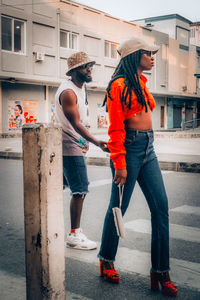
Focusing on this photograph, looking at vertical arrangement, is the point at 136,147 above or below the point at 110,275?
above

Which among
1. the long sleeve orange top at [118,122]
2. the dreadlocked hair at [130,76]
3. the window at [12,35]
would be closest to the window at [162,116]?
the window at [12,35]

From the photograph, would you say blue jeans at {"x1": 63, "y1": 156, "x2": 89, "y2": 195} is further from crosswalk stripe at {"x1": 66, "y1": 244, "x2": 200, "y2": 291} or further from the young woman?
the young woman

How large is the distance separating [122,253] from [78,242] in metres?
0.46

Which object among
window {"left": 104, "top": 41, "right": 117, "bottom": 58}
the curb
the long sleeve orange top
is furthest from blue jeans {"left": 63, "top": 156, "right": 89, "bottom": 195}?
window {"left": 104, "top": 41, "right": 117, "bottom": 58}

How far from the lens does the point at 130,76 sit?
306 centimetres

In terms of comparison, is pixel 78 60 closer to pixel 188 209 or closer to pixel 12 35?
pixel 188 209

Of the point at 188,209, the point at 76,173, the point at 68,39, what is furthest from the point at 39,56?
the point at 76,173

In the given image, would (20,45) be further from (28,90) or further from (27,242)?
(27,242)

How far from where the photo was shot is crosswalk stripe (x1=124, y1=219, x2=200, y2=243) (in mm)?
4434

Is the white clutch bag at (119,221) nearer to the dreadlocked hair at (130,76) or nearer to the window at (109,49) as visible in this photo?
the dreadlocked hair at (130,76)

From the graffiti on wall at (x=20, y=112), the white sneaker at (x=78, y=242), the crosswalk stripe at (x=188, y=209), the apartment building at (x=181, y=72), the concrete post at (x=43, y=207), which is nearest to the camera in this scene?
the concrete post at (x=43, y=207)

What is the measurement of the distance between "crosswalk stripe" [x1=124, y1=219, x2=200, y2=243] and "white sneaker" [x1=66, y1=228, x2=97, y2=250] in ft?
2.79

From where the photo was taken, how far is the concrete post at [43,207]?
2.14 metres

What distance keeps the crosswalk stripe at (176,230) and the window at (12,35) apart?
21576 millimetres
